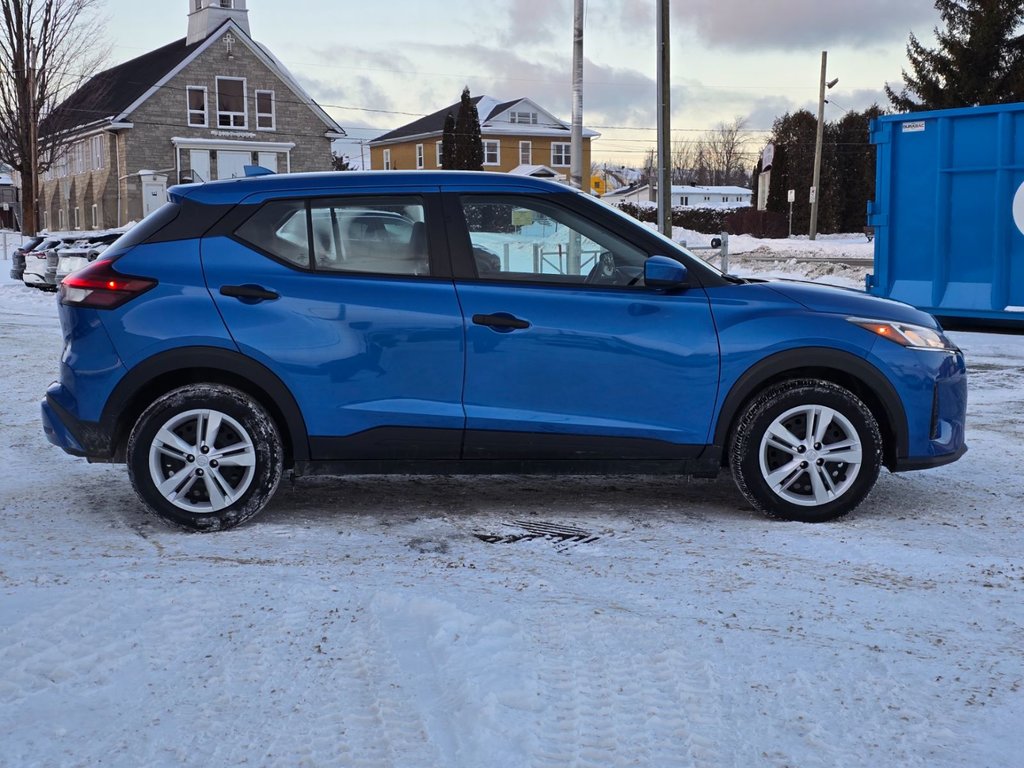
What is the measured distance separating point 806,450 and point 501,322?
1.60m

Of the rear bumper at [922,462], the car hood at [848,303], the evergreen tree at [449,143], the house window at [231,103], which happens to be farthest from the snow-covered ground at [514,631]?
the evergreen tree at [449,143]

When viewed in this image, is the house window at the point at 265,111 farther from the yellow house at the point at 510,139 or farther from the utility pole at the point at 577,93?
the utility pole at the point at 577,93

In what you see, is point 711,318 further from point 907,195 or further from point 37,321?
point 37,321

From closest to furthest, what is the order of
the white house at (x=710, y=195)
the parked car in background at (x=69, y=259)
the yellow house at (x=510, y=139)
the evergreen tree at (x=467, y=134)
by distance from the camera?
1. the parked car in background at (x=69, y=259)
2. the evergreen tree at (x=467, y=134)
3. the yellow house at (x=510, y=139)
4. the white house at (x=710, y=195)

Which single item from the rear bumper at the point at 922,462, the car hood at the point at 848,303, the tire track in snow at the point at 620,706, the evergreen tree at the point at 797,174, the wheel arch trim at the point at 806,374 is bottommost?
the tire track in snow at the point at 620,706

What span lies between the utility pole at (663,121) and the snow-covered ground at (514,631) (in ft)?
45.7

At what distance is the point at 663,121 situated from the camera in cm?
1983

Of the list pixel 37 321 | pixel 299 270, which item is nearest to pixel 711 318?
pixel 299 270

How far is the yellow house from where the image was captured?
67688 millimetres

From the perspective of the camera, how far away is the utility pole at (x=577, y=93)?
21438mm

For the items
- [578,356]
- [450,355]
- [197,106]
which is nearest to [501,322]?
[450,355]

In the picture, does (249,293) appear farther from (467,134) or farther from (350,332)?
(467,134)

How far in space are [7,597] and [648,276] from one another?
3038 mm

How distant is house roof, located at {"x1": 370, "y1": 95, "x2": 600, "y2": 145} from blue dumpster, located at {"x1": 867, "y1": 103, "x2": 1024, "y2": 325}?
53.5 m
